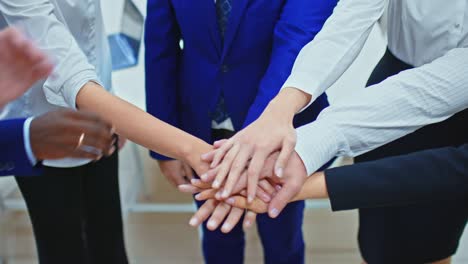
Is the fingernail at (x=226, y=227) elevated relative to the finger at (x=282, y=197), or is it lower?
lower

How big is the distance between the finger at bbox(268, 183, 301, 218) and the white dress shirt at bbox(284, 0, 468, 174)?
6cm

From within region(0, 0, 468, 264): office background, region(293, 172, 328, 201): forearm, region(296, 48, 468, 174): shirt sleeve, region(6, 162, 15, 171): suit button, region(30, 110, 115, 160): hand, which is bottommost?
region(0, 0, 468, 264): office background

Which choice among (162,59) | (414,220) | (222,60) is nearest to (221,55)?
(222,60)

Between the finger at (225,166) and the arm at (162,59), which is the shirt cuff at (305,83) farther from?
the arm at (162,59)

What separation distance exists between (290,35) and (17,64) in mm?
637

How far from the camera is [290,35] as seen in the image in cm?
120

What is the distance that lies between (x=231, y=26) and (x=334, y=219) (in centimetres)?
134

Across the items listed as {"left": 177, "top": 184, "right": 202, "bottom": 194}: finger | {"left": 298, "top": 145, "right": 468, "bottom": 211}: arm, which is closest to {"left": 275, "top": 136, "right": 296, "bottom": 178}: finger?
{"left": 298, "top": 145, "right": 468, "bottom": 211}: arm

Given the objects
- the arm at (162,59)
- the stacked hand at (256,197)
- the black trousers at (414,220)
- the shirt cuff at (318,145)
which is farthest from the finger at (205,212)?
the black trousers at (414,220)

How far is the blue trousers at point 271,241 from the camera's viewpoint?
57.4 inches

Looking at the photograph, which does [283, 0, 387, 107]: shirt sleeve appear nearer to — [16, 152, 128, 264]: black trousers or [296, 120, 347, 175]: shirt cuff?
[296, 120, 347, 175]: shirt cuff

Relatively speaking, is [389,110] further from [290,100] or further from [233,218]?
[233,218]

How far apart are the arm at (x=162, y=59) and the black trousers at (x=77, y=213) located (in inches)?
8.4

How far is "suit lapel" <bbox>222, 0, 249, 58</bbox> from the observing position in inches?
46.2
